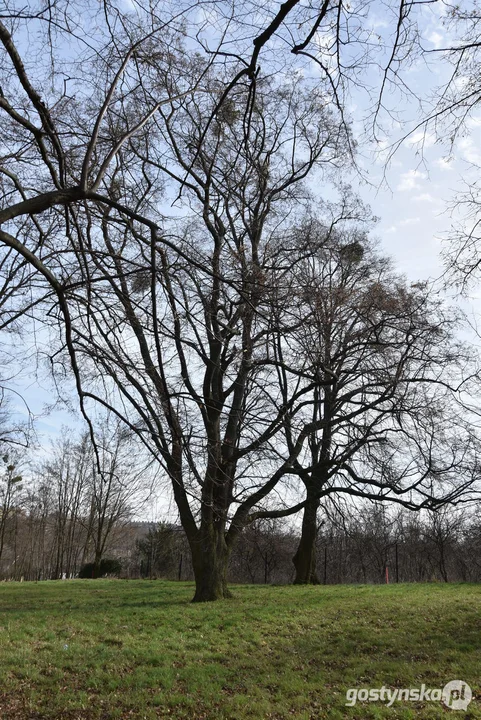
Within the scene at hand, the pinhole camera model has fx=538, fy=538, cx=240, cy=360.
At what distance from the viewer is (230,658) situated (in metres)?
7.38

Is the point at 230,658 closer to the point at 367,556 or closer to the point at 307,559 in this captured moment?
the point at 307,559

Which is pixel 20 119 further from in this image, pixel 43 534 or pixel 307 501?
pixel 43 534

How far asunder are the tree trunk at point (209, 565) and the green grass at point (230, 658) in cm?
130

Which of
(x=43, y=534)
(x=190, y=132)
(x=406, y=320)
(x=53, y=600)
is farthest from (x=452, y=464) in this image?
(x=43, y=534)

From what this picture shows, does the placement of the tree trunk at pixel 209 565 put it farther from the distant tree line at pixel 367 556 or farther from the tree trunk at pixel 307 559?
the distant tree line at pixel 367 556

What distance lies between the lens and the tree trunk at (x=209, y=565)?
12734 mm

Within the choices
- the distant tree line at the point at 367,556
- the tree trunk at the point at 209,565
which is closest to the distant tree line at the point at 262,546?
the distant tree line at the point at 367,556

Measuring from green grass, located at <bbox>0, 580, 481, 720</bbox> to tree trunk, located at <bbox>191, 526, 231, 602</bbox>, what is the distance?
1.30 metres

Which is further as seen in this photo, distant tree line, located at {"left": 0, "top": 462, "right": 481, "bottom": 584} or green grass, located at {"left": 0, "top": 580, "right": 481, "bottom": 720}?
distant tree line, located at {"left": 0, "top": 462, "right": 481, "bottom": 584}

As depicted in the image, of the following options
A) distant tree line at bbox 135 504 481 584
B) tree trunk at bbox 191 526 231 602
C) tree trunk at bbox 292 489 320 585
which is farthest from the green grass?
distant tree line at bbox 135 504 481 584

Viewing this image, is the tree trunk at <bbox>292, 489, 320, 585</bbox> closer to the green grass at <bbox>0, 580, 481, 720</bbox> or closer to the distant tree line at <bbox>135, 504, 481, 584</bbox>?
the distant tree line at <bbox>135, 504, 481, 584</bbox>

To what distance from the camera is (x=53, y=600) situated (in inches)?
534

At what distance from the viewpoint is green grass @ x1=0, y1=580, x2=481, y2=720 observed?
18.3ft

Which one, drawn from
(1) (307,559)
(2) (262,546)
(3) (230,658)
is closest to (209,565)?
(3) (230,658)
